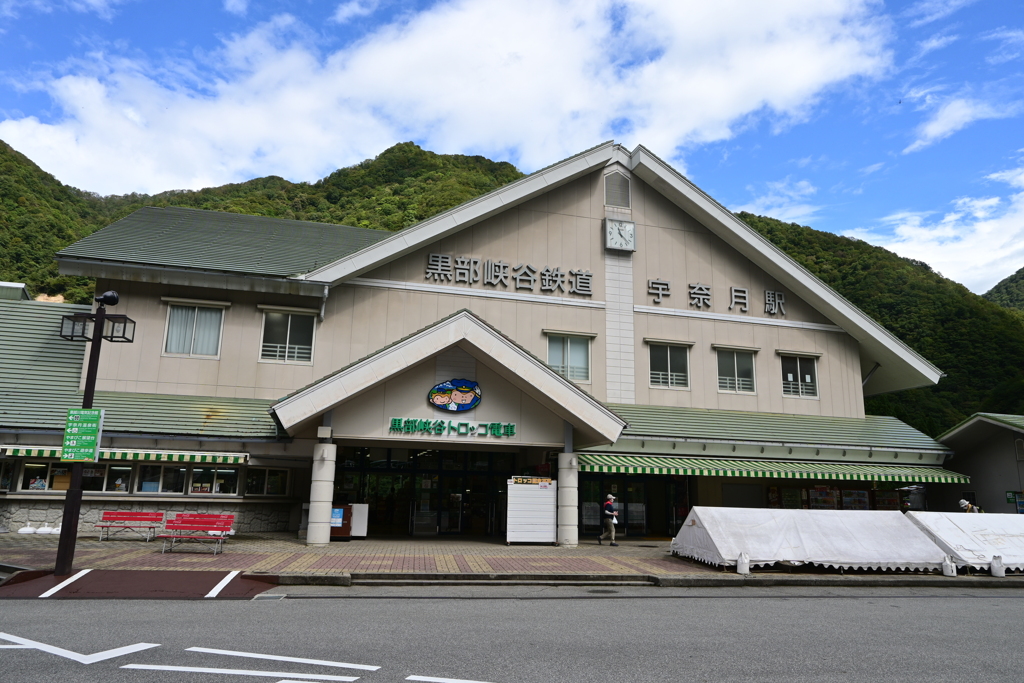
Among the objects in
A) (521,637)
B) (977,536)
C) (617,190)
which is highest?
(617,190)

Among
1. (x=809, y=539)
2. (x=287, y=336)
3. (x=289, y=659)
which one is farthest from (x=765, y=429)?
(x=289, y=659)

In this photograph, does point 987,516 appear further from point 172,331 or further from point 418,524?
point 172,331

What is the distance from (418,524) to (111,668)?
1512 centimetres

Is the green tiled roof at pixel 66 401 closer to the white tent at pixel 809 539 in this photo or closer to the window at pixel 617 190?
the white tent at pixel 809 539

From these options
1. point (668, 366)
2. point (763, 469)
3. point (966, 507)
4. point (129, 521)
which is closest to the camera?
point (129, 521)

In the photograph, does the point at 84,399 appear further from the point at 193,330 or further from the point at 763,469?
the point at 763,469

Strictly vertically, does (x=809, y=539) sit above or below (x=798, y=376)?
below

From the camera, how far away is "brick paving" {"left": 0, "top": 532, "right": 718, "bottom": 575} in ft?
42.6

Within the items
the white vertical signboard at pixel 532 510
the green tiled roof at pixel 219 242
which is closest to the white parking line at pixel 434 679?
the white vertical signboard at pixel 532 510

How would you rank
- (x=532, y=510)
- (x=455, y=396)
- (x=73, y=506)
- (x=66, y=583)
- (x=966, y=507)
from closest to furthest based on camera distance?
1. (x=66, y=583)
2. (x=73, y=506)
3. (x=455, y=396)
4. (x=532, y=510)
5. (x=966, y=507)

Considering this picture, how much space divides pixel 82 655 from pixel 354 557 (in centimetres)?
Result: 808

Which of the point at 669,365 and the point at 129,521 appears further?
the point at 669,365

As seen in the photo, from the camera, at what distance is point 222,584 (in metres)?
11.5

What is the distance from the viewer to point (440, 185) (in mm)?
58188
